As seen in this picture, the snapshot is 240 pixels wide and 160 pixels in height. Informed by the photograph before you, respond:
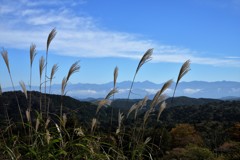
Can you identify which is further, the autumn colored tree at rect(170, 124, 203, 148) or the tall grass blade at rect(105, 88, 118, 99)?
the autumn colored tree at rect(170, 124, 203, 148)

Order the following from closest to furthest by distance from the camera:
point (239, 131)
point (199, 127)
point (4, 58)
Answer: point (4, 58) < point (239, 131) < point (199, 127)

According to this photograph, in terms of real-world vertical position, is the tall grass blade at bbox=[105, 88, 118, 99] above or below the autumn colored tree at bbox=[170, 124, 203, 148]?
above

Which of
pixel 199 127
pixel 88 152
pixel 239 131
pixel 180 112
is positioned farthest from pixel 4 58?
pixel 180 112

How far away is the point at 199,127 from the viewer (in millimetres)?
41719

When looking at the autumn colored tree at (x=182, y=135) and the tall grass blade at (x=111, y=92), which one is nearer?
the tall grass blade at (x=111, y=92)

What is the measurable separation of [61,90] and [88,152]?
1076 mm

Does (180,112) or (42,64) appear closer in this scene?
(42,64)

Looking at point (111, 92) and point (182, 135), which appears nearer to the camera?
point (111, 92)

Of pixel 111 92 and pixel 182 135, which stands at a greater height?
pixel 111 92

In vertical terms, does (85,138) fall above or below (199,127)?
above

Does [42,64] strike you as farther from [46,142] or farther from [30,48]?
[46,142]

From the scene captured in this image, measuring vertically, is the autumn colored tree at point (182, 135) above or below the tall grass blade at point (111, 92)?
below

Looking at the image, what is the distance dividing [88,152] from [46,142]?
2.04ft

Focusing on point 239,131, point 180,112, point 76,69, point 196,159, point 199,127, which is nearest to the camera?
point 76,69
